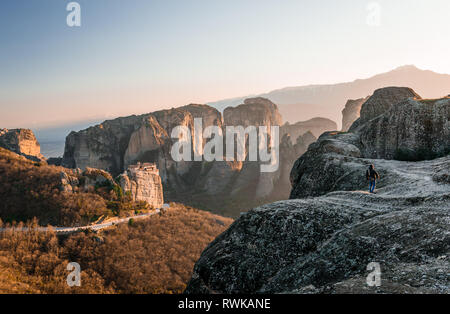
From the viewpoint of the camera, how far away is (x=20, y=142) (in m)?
94.2

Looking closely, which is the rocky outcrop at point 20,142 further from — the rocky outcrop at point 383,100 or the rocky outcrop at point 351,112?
the rocky outcrop at point 351,112

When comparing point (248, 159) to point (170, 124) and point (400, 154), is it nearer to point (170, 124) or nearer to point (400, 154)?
point (170, 124)

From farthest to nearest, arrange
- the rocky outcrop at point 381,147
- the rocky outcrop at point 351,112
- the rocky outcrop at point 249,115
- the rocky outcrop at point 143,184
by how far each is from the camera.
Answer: the rocky outcrop at point 249,115, the rocky outcrop at point 351,112, the rocky outcrop at point 143,184, the rocky outcrop at point 381,147

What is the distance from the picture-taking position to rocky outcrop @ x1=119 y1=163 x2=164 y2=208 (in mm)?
69375

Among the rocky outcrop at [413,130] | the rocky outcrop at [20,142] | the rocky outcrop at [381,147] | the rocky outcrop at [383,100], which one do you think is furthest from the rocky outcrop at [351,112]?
the rocky outcrop at [20,142]

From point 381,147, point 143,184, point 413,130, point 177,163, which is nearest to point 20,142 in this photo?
point 143,184

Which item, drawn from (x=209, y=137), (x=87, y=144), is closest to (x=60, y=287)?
(x=87, y=144)

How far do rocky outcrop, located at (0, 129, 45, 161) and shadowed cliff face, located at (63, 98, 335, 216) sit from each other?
45.8ft

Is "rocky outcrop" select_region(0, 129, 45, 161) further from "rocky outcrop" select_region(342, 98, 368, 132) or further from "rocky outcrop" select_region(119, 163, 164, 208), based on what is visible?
"rocky outcrop" select_region(342, 98, 368, 132)

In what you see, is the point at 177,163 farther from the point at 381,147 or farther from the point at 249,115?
the point at 381,147

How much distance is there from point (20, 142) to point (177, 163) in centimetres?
5740

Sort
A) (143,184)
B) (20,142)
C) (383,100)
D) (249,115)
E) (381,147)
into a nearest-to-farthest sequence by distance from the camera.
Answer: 1. (381,147)
2. (383,100)
3. (143,184)
4. (20,142)
5. (249,115)

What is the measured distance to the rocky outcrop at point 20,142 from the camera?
9150 centimetres

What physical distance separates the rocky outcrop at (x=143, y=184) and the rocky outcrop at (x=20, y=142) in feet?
134
